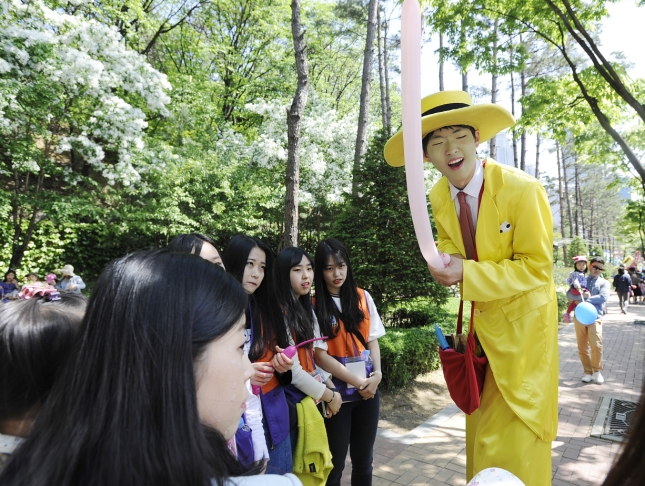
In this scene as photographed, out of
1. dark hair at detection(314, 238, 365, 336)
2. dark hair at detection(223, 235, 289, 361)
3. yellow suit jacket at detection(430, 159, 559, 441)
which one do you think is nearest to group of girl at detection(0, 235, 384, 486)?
dark hair at detection(223, 235, 289, 361)

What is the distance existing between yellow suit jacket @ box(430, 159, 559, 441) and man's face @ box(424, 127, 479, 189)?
4.1 inches

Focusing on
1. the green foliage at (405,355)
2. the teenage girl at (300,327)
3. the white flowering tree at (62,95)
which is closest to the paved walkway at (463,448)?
the green foliage at (405,355)

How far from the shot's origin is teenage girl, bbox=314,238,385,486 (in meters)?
2.67

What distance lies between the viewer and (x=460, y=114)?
1909mm

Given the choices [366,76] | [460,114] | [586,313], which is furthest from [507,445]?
[366,76]

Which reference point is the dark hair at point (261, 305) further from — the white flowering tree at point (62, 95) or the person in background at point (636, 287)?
the person in background at point (636, 287)

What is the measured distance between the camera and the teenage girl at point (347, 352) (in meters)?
2.67

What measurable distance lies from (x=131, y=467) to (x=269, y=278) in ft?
5.76

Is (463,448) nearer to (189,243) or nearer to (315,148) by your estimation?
(189,243)

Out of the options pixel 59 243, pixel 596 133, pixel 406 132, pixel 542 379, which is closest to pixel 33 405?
pixel 406 132

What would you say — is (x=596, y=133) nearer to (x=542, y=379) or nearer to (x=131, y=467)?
(x=542, y=379)

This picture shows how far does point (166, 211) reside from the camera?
11094 millimetres

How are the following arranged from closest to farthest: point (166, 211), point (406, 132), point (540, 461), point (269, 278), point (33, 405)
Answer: point (33, 405)
point (406, 132)
point (540, 461)
point (269, 278)
point (166, 211)

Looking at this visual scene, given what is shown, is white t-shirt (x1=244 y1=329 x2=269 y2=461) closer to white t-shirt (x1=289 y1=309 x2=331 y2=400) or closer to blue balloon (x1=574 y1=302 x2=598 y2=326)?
white t-shirt (x1=289 y1=309 x2=331 y2=400)
